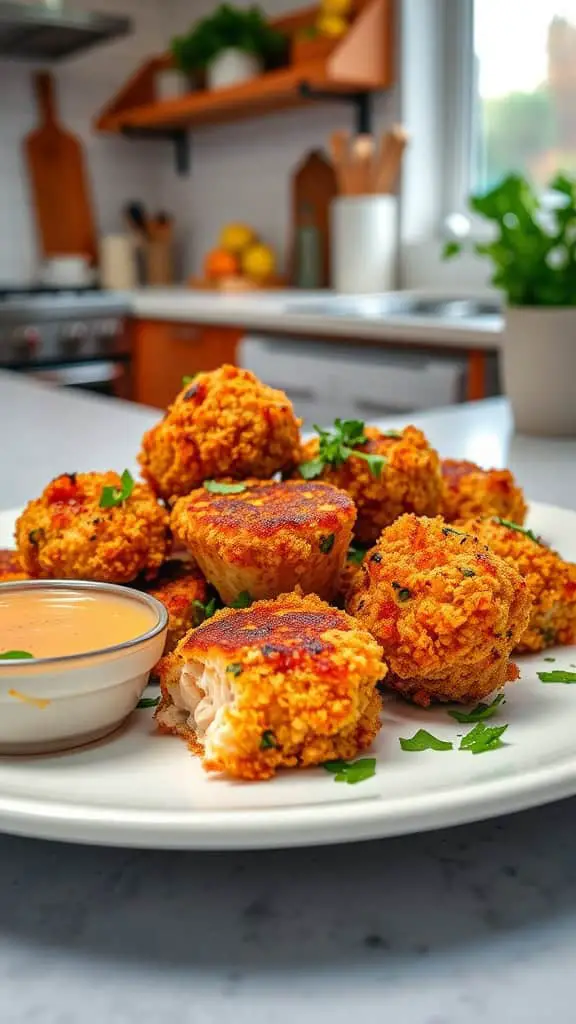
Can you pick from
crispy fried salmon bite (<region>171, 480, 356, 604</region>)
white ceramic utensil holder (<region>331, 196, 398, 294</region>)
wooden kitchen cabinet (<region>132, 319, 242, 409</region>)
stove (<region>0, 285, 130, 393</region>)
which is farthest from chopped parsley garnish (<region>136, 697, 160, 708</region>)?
white ceramic utensil holder (<region>331, 196, 398, 294</region>)

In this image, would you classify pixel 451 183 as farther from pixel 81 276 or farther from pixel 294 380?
pixel 81 276

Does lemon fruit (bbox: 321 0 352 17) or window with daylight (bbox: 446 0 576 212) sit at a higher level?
lemon fruit (bbox: 321 0 352 17)

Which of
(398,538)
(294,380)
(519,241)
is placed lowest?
(294,380)

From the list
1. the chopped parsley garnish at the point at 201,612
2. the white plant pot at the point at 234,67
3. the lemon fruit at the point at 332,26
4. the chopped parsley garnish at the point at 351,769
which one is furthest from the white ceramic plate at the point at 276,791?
the white plant pot at the point at 234,67

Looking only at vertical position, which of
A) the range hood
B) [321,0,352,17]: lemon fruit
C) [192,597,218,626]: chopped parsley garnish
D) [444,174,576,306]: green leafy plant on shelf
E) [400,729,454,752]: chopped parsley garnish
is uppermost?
the range hood

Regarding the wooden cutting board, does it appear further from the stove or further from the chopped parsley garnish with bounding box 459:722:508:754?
the chopped parsley garnish with bounding box 459:722:508:754

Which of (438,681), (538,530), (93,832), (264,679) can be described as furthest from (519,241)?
(93,832)

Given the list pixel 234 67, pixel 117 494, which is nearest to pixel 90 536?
pixel 117 494
